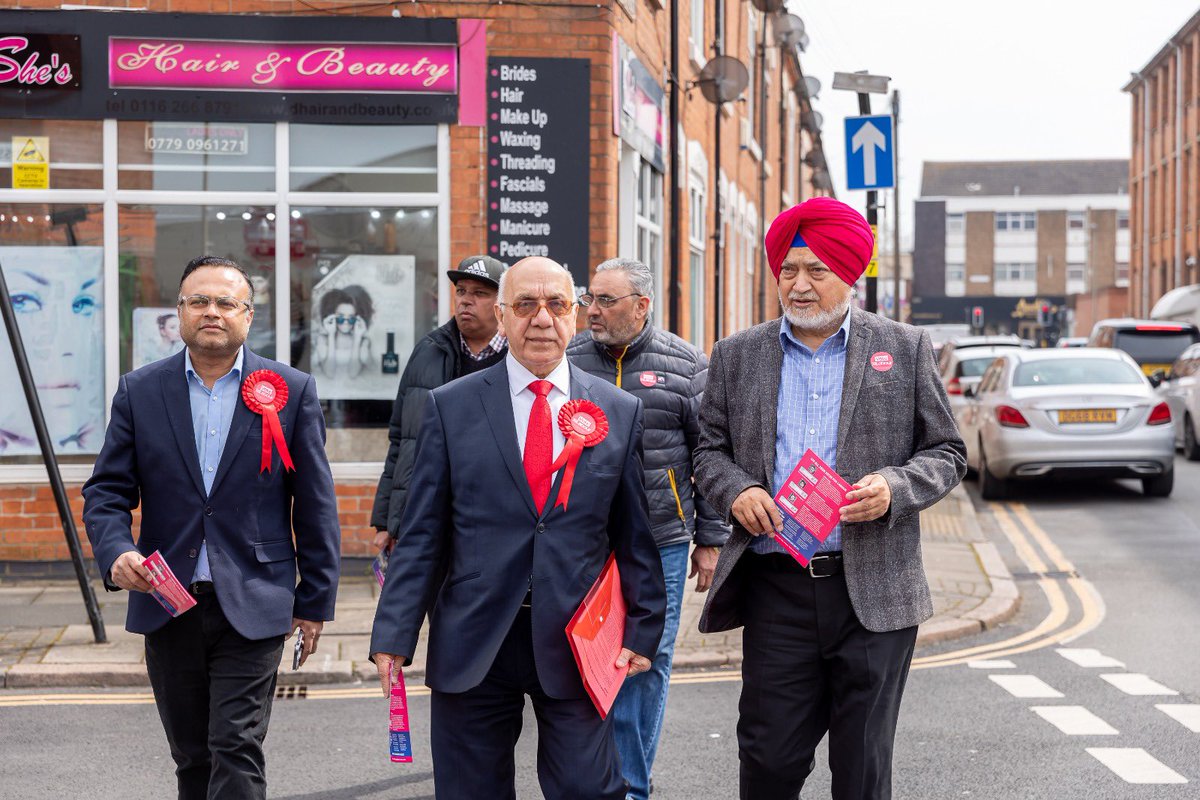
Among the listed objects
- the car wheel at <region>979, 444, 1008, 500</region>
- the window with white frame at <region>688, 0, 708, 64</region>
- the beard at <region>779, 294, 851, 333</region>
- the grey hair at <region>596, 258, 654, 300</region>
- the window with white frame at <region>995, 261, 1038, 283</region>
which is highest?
the window with white frame at <region>995, 261, 1038, 283</region>

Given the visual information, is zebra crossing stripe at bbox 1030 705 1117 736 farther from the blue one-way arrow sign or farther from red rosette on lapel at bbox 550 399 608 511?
the blue one-way arrow sign

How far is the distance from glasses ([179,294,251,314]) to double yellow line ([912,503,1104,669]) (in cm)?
476

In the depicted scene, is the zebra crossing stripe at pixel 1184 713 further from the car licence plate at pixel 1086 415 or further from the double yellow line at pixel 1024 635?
the car licence plate at pixel 1086 415

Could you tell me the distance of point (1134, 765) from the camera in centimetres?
568

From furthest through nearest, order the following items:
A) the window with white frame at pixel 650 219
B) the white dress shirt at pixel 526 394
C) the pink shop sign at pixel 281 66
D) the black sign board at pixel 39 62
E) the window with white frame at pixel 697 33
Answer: the window with white frame at pixel 697 33 < the window with white frame at pixel 650 219 < the pink shop sign at pixel 281 66 < the black sign board at pixel 39 62 < the white dress shirt at pixel 526 394

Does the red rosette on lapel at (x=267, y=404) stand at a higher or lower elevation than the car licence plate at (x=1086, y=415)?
higher

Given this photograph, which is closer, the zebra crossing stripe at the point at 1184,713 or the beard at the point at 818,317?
the beard at the point at 818,317

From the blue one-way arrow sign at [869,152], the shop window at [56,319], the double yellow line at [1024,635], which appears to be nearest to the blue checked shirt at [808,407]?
the double yellow line at [1024,635]

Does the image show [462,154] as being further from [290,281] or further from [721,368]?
[721,368]

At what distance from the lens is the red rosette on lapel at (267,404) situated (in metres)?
4.09

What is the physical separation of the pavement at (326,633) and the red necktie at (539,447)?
2780 millimetres

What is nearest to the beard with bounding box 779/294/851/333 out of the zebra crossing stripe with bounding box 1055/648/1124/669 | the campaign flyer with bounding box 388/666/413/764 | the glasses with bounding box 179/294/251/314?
the campaign flyer with bounding box 388/666/413/764

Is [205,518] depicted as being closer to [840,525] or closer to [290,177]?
[840,525]

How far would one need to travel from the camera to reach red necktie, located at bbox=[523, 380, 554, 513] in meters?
3.52
